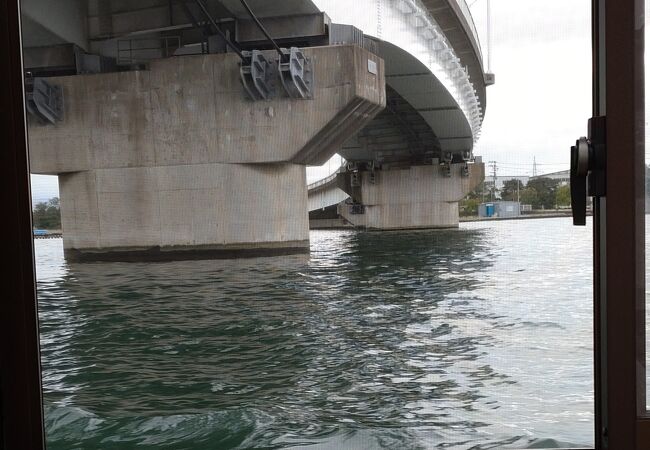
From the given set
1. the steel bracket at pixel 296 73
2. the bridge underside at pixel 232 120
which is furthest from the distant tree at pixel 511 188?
Result: the steel bracket at pixel 296 73

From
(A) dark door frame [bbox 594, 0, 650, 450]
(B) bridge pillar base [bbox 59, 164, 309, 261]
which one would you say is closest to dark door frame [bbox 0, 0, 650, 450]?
(A) dark door frame [bbox 594, 0, 650, 450]

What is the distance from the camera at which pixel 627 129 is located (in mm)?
537

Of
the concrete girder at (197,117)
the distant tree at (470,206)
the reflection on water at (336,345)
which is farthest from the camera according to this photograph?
the concrete girder at (197,117)

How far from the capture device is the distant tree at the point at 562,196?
0.75 meters

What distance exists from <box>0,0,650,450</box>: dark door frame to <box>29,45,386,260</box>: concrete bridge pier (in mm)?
3795

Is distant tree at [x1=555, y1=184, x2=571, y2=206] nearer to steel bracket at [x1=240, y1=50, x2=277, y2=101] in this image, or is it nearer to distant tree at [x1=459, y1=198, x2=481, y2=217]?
distant tree at [x1=459, y1=198, x2=481, y2=217]

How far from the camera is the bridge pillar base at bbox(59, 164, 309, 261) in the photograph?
489 centimetres

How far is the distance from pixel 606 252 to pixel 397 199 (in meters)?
2.85

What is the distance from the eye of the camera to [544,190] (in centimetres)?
90

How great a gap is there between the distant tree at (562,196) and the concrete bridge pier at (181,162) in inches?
140

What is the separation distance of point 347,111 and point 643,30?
3.63 meters

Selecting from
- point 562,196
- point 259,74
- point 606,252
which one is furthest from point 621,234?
point 259,74

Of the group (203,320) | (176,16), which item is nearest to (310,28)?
(176,16)

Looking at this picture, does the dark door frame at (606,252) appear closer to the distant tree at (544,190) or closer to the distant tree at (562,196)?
the distant tree at (562,196)
